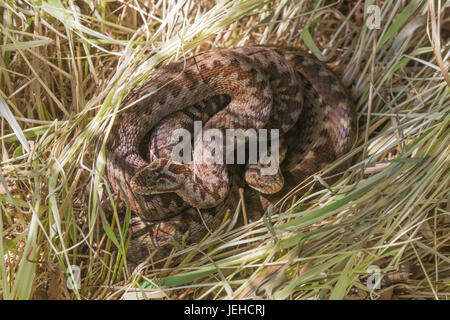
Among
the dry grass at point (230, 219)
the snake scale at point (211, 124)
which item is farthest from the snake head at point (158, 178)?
the dry grass at point (230, 219)

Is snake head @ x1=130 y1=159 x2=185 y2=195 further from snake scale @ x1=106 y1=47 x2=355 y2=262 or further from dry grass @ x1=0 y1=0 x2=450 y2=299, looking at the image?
dry grass @ x1=0 y1=0 x2=450 y2=299

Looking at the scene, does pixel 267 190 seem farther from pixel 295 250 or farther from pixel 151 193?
pixel 151 193

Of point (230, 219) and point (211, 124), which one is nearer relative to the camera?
point (230, 219)

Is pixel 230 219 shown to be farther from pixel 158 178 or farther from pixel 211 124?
pixel 211 124

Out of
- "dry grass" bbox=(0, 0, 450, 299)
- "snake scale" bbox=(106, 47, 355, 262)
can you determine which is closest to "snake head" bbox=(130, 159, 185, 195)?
"snake scale" bbox=(106, 47, 355, 262)

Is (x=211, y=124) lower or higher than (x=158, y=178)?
higher

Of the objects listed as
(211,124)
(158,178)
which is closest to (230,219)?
(158,178)

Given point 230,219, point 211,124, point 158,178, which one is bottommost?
point 230,219
